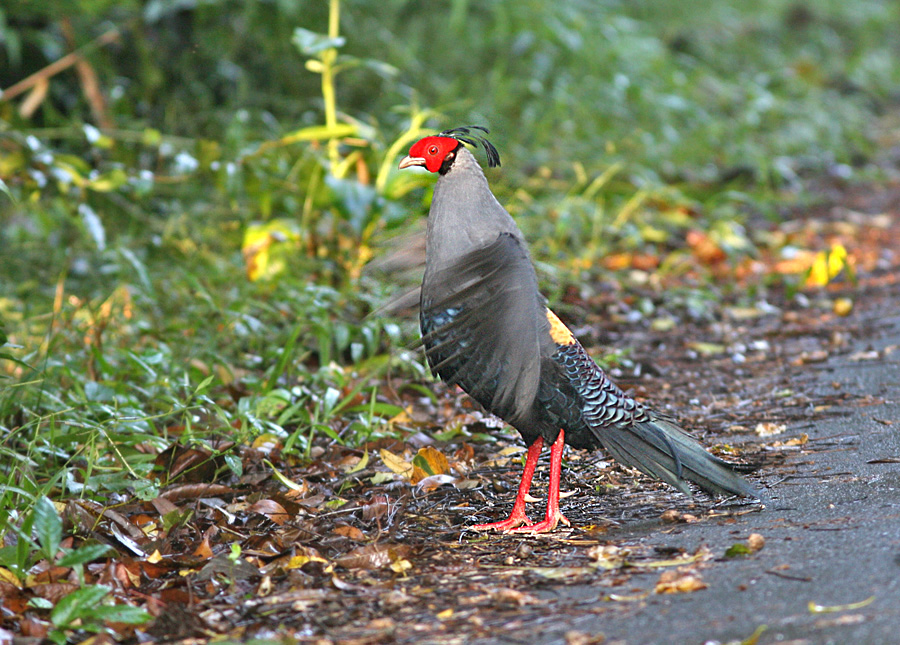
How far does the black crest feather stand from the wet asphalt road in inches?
48.7

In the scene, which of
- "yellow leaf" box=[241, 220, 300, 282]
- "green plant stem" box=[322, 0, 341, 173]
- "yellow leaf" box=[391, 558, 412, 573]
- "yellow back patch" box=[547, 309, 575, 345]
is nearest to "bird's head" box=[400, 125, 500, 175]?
"yellow back patch" box=[547, 309, 575, 345]

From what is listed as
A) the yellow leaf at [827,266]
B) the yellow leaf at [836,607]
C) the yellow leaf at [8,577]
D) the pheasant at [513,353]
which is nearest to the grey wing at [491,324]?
the pheasant at [513,353]

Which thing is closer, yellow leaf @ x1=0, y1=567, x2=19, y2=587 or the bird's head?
yellow leaf @ x1=0, y1=567, x2=19, y2=587

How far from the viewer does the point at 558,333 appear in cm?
299

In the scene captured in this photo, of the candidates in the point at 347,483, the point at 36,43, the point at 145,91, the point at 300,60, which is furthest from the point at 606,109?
the point at 347,483

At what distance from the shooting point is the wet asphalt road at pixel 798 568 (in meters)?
2.10

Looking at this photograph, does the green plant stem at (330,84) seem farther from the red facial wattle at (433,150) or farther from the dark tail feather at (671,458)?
the dark tail feather at (671,458)

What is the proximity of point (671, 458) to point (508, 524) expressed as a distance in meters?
0.54

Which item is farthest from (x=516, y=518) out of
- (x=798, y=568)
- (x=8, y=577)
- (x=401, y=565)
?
(x=8, y=577)

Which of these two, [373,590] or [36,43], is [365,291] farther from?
[36,43]

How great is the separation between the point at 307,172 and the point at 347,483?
224 centimetres

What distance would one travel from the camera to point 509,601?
7.79ft

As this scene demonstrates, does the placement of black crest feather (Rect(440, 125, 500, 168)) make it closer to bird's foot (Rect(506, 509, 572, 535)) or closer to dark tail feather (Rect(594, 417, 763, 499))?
dark tail feather (Rect(594, 417, 763, 499))

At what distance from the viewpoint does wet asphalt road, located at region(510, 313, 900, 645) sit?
6.89 feet
